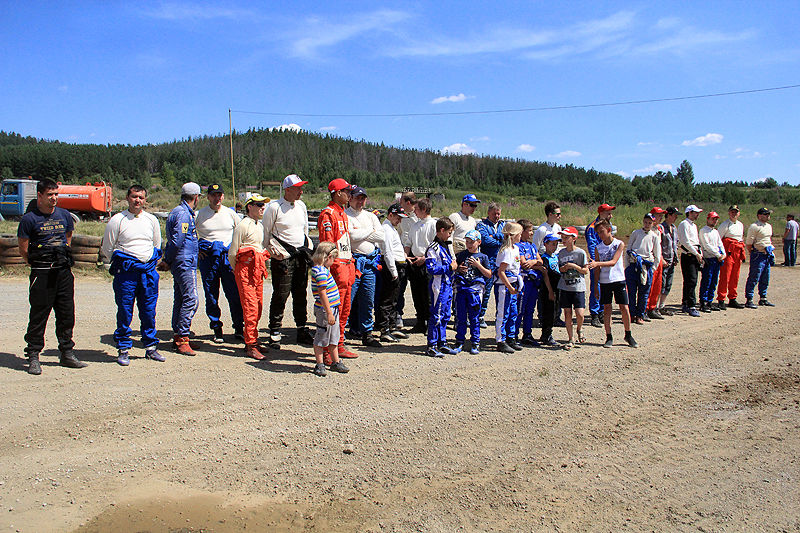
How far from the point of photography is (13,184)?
104 ft

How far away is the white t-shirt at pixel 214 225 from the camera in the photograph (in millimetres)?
7457

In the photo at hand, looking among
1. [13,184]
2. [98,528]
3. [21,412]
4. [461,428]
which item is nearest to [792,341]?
[461,428]

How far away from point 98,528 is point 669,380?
584cm

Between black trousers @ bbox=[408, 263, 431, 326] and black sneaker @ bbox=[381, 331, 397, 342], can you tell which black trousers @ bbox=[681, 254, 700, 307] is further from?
black sneaker @ bbox=[381, 331, 397, 342]

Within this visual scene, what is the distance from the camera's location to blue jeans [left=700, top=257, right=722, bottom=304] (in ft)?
36.4

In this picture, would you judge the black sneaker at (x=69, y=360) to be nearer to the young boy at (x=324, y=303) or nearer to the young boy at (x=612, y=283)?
the young boy at (x=324, y=303)

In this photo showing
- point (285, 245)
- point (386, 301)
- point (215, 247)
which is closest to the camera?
point (285, 245)

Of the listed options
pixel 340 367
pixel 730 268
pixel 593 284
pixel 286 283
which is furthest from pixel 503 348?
pixel 730 268

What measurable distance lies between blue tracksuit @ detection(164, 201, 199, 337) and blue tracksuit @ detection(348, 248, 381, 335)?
1.98 meters

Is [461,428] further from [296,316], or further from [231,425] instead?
[296,316]

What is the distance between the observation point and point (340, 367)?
6539 mm

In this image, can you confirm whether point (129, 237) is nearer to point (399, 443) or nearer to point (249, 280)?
point (249, 280)

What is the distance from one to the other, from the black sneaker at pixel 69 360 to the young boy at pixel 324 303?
8.43 feet

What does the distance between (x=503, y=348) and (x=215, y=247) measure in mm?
3963
